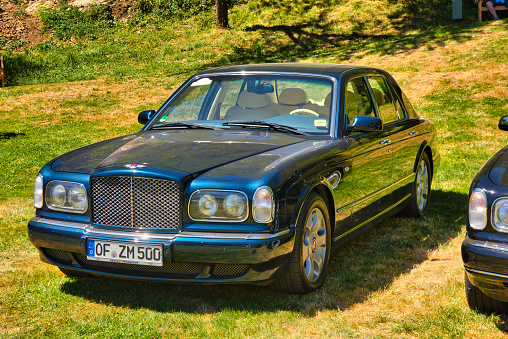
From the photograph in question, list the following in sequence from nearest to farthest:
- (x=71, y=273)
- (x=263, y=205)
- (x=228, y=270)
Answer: (x=263, y=205) → (x=228, y=270) → (x=71, y=273)

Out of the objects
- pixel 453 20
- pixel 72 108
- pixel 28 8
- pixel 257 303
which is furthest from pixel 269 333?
pixel 28 8

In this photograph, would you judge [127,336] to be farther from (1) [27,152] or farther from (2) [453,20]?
(2) [453,20]

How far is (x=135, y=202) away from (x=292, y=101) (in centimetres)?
195

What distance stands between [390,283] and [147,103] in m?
13.5

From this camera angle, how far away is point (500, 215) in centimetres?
352

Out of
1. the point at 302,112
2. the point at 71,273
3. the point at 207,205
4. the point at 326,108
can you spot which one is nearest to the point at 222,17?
the point at 302,112

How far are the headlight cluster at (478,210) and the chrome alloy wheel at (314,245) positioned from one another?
1131 mm

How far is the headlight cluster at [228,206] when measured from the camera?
12.7ft

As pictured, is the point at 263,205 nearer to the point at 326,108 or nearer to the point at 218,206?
the point at 218,206

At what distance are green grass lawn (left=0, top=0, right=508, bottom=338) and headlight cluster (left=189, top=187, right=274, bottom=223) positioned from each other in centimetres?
67

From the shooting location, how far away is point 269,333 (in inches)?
149

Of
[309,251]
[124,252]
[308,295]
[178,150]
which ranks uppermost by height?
[178,150]

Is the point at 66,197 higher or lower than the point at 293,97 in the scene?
lower

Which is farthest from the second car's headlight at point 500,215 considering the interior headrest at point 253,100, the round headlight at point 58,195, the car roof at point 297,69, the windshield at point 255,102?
the round headlight at point 58,195
